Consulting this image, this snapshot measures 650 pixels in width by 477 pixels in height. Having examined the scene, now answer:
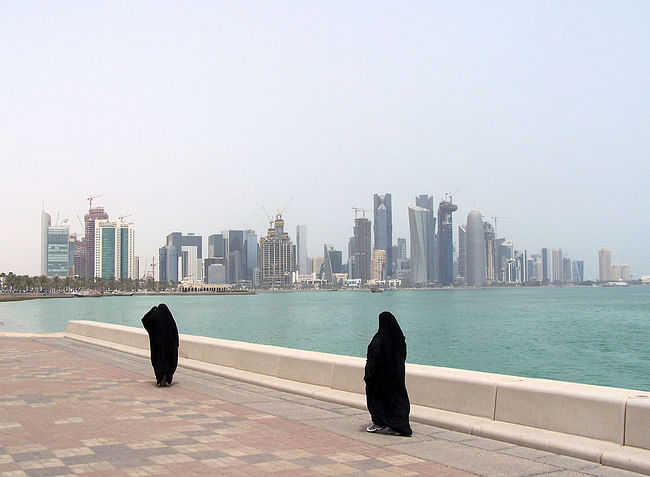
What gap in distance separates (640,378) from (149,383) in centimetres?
2636

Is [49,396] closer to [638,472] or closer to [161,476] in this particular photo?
[161,476]

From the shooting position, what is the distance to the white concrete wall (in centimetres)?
752

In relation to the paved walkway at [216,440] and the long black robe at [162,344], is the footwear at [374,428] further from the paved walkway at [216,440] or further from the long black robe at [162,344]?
the long black robe at [162,344]

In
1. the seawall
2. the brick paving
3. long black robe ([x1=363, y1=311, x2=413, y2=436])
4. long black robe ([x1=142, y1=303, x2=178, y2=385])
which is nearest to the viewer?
the brick paving

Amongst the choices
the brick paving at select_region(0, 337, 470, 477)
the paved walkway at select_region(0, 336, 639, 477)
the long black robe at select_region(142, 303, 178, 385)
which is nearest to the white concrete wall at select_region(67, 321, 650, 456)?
the paved walkway at select_region(0, 336, 639, 477)

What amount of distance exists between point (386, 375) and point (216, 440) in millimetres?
2210

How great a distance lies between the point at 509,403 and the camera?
888 cm

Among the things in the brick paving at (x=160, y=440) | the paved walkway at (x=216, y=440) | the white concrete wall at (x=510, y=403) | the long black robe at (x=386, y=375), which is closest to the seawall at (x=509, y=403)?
the white concrete wall at (x=510, y=403)

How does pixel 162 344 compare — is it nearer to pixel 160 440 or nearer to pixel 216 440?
pixel 160 440

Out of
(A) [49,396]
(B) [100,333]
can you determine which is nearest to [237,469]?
(A) [49,396]

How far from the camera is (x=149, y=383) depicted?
13.4 m

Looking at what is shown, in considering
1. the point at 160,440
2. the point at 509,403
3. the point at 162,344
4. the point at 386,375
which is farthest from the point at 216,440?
the point at 162,344

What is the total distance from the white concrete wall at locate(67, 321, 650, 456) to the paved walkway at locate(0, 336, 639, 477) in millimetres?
230

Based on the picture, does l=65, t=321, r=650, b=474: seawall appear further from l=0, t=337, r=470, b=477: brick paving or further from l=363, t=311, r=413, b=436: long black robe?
l=0, t=337, r=470, b=477: brick paving
